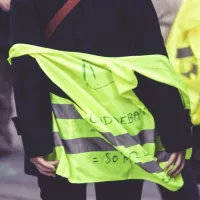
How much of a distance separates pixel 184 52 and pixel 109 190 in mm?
708

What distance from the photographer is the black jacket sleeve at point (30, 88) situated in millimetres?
1065

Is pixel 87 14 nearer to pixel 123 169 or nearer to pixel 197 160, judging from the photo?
pixel 123 169

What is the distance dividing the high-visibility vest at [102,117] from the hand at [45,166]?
2 cm

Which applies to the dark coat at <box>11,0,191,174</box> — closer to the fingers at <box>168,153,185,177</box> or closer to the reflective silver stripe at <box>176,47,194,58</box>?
the fingers at <box>168,153,185,177</box>

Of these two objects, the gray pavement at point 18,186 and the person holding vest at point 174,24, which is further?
the gray pavement at point 18,186

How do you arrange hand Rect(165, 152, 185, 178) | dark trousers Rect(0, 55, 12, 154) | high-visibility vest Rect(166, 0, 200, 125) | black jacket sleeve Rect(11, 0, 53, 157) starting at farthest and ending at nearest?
1. dark trousers Rect(0, 55, 12, 154)
2. high-visibility vest Rect(166, 0, 200, 125)
3. hand Rect(165, 152, 185, 178)
4. black jacket sleeve Rect(11, 0, 53, 157)

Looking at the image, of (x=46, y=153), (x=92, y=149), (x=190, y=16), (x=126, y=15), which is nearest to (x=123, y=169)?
(x=92, y=149)

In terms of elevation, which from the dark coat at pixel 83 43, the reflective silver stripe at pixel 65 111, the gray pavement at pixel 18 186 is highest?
the dark coat at pixel 83 43

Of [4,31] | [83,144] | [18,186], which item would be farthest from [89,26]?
[18,186]

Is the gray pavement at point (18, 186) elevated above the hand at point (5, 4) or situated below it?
below

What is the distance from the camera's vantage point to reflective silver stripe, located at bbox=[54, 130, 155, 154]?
1091mm

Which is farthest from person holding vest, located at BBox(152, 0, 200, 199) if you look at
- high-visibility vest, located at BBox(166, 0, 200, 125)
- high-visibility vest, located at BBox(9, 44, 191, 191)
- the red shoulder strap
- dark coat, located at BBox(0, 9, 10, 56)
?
dark coat, located at BBox(0, 9, 10, 56)

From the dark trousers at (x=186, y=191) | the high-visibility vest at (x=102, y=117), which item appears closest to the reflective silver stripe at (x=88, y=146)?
the high-visibility vest at (x=102, y=117)

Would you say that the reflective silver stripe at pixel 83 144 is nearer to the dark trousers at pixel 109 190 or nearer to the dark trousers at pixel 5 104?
the dark trousers at pixel 109 190
